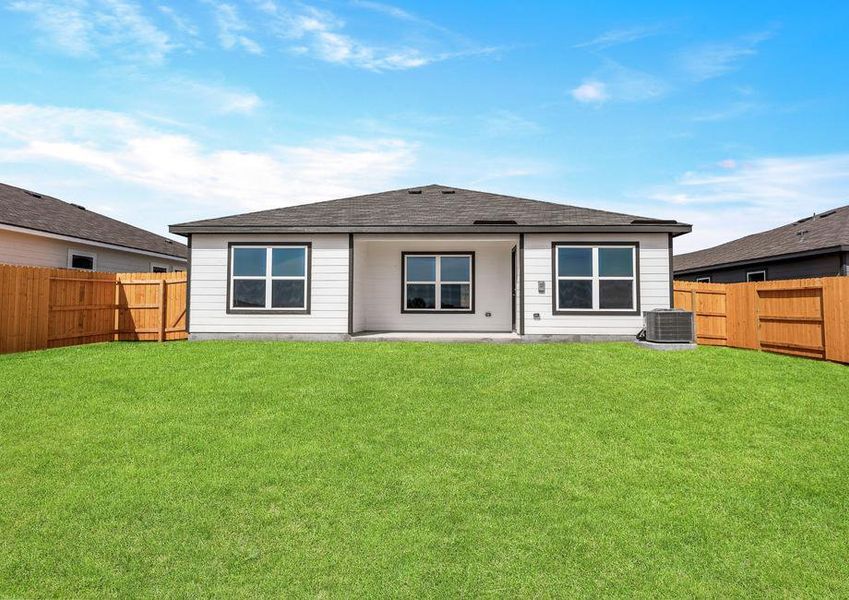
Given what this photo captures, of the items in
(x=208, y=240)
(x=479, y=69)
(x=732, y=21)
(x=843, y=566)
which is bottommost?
(x=843, y=566)

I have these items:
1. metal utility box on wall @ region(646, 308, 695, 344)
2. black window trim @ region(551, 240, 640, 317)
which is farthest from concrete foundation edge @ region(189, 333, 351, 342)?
metal utility box on wall @ region(646, 308, 695, 344)

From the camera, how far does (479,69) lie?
1320 centimetres

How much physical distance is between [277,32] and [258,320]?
7.34 meters

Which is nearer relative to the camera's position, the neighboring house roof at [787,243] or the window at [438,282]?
the window at [438,282]

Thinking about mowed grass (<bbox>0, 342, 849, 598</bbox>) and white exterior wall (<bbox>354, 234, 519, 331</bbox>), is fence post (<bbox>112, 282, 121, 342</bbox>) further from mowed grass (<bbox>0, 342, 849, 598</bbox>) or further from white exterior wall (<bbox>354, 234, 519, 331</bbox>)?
white exterior wall (<bbox>354, 234, 519, 331</bbox>)

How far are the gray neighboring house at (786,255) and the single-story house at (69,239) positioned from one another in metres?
25.2

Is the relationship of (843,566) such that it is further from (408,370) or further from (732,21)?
(732,21)

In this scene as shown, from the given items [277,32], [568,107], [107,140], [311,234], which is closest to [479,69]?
[568,107]

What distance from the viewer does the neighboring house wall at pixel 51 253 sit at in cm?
1477

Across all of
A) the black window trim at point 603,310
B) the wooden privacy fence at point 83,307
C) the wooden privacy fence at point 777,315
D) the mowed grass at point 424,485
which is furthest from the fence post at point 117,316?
the wooden privacy fence at point 777,315

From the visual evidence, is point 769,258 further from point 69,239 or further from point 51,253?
point 51,253

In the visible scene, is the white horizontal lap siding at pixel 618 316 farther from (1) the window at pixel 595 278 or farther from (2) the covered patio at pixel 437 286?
(2) the covered patio at pixel 437 286

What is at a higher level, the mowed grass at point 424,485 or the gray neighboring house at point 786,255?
the gray neighboring house at point 786,255

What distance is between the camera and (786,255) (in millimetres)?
16500
